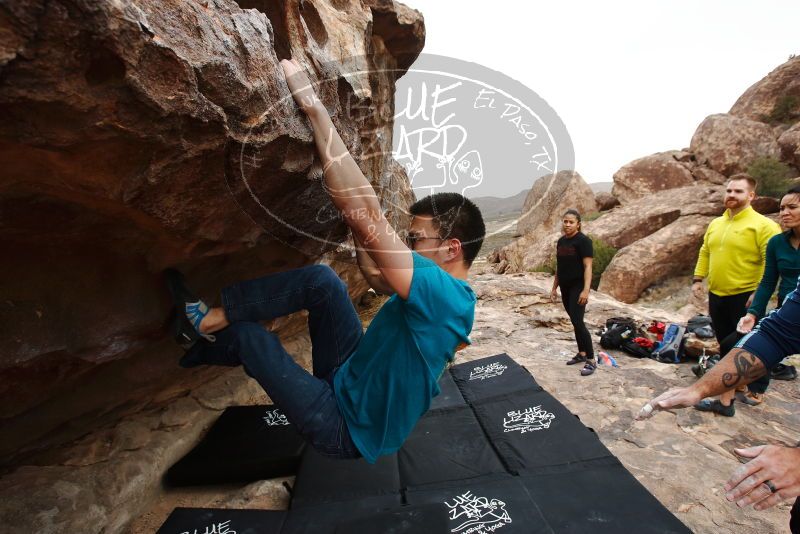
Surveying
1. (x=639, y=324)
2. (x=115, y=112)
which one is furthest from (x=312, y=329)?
(x=639, y=324)

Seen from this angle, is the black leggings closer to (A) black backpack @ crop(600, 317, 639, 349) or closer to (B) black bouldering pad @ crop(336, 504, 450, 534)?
(A) black backpack @ crop(600, 317, 639, 349)

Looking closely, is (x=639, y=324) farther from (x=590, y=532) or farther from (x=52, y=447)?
(x=52, y=447)

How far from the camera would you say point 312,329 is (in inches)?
90.3

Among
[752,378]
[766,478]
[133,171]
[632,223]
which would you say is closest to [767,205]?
[632,223]

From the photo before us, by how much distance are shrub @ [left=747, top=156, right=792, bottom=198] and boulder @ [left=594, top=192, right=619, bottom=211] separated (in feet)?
16.7

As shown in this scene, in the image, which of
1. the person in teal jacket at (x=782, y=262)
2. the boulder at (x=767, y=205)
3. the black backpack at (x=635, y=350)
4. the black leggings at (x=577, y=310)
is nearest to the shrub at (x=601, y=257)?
the boulder at (x=767, y=205)

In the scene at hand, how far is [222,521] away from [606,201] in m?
21.6

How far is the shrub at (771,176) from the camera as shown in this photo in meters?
15.3

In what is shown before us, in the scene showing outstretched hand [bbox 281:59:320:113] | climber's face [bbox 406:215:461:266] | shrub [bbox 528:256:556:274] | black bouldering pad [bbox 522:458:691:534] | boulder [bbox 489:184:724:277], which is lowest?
shrub [bbox 528:256:556:274]

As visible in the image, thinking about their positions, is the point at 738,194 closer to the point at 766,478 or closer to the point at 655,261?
the point at 766,478

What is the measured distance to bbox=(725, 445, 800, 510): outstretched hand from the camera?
1391 millimetres

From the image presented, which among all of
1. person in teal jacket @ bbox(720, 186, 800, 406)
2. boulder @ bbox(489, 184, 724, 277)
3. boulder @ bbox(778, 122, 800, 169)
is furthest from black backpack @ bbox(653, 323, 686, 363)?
boulder @ bbox(778, 122, 800, 169)

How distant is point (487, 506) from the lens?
2.38 m

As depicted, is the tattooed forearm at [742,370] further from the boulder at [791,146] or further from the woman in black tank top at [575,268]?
the boulder at [791,146]
